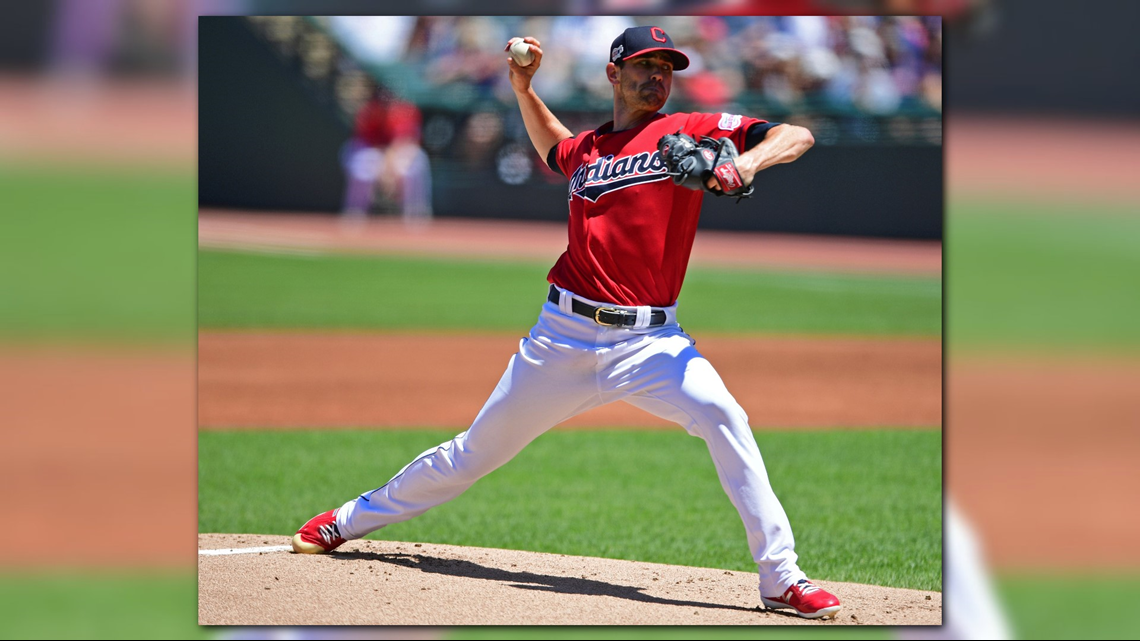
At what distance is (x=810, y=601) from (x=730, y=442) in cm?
52

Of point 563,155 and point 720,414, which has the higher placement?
point 563,155

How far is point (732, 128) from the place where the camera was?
3.10m

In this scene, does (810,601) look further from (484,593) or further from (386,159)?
(386,159)

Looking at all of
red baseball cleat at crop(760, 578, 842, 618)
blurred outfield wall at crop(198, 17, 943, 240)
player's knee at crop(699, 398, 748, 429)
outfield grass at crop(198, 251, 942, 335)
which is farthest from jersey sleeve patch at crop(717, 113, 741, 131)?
blurred outfield wall at crop(198, 17, 943, 240)

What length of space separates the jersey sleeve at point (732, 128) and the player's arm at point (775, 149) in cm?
4

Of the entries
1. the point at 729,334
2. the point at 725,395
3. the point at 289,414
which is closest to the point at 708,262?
the point at 729,334

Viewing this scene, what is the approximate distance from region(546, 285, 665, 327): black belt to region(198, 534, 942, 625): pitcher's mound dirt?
86 centimetres

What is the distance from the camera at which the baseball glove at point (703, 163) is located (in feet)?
8.89

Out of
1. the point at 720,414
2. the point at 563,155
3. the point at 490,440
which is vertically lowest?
the point at 490,440

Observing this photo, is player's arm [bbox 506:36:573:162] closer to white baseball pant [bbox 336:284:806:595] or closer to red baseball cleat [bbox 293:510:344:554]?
white baseball pant [bbox 336:284:806:595]

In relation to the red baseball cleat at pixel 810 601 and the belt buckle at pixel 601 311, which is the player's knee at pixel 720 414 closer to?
the belt buckle at pixel 601 311

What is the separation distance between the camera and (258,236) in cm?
1722

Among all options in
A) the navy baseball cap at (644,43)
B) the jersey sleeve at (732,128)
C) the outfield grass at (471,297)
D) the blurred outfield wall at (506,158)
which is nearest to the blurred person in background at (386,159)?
the blurred outfield wall at (506,158)

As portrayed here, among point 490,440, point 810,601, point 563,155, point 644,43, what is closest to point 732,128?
point 644,43
